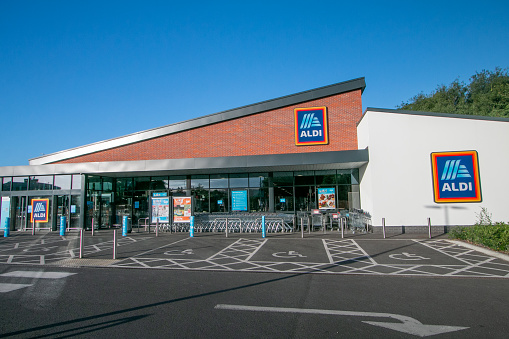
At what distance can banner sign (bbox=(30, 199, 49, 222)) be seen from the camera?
20.5m

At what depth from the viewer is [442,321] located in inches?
197

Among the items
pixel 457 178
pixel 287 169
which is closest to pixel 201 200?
pixel 287 169

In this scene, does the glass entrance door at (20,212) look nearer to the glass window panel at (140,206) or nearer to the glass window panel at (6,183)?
the glass window panel at (6,183)

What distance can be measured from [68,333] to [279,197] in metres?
16.3

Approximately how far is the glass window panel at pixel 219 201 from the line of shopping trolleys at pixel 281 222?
1119mm

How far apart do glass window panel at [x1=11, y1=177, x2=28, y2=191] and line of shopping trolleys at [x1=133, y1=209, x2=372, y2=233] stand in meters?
9.62

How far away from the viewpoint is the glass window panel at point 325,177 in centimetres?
1983

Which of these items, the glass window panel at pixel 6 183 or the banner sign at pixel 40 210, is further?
the glass window panel at pixel 6 183

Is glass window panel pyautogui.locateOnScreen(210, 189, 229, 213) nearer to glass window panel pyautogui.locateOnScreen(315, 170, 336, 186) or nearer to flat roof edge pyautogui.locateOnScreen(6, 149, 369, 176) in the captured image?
flat roof edge pyautogui.locateOnScreen(6, 149, 369, 176)

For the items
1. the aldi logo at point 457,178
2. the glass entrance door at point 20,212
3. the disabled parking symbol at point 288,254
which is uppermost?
the aldi logo at point 457,178

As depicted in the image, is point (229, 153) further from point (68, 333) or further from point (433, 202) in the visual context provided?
point (68, 333)

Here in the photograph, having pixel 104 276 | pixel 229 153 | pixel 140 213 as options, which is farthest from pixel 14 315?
pixel 140 213

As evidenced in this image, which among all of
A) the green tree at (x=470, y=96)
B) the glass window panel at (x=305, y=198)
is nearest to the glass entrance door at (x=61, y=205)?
the glass window panel at (x=305, y=198)

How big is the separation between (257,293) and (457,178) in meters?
13.3
